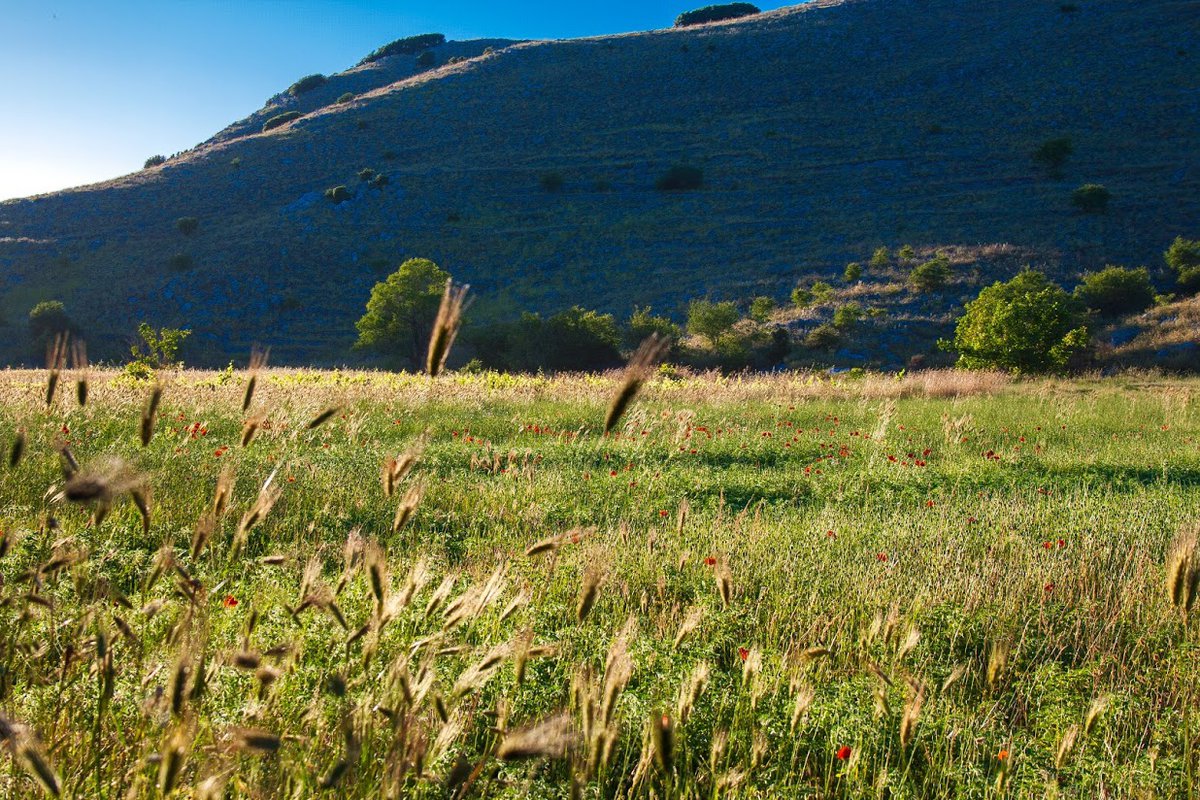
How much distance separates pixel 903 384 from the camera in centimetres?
1638

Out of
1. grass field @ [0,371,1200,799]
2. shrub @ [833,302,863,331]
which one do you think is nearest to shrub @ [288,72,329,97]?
shrub @ [833,302,863,331]

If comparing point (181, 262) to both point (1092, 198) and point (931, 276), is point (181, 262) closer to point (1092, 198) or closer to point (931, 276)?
point (931, 276)

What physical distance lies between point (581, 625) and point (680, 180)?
5484cm

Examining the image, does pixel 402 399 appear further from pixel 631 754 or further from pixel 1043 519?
pixel 631 754

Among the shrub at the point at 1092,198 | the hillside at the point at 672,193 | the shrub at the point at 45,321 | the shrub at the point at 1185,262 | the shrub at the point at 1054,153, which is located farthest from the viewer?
the shrub at the point at 1054,153

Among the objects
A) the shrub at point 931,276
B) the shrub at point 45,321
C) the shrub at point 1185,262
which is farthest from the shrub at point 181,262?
the shrub at point 1185,262

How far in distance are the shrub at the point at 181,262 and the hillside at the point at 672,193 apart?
0.11 meters

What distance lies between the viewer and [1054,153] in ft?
161

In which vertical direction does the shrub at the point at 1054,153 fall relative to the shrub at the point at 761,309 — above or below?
above

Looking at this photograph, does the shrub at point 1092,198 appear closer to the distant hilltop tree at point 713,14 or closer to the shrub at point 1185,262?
the shrub at point 1185,262

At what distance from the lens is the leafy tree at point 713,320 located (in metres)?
32.1

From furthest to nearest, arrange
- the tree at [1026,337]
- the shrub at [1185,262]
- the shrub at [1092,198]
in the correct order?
the shrub at [1092,198] < the shrub at [1185,262] < the tree at [1026,337]

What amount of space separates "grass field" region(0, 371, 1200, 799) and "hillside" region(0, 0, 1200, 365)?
2724 centimetres

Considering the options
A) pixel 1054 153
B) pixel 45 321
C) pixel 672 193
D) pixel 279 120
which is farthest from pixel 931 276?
pixel 279 120
